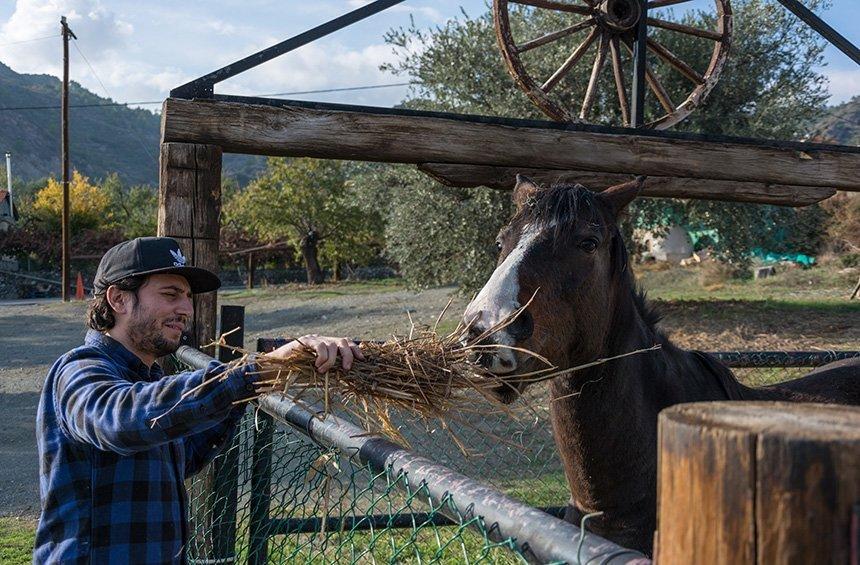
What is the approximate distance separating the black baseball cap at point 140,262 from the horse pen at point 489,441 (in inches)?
20.2

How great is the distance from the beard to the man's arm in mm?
324

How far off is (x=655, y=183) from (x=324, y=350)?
3724 mm

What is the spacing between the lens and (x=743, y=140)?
17.0ft

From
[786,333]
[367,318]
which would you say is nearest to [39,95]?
[367,318]

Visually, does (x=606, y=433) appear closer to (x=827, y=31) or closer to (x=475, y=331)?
(x=475, y=331)

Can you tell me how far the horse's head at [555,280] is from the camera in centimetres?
255

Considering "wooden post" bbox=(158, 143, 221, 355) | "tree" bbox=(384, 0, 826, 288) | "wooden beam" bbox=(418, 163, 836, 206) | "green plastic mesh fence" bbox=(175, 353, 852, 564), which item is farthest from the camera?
"tree" bbox=(384, 0, 826, 288)

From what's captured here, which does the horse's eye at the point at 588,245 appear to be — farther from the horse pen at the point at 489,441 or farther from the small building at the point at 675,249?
the small building at the point at 675,249

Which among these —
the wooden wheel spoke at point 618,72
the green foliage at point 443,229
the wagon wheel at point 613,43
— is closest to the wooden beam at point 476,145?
the wagon wheel at point 613,43

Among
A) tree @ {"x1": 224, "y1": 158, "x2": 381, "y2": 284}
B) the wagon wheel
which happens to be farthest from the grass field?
tree @ {"x1": 224, "y1": 158, "x2": 381, "y2": 284}

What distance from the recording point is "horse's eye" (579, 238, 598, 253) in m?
2.94

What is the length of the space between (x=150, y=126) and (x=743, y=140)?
16673cm

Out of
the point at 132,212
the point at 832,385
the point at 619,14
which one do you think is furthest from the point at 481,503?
the point at 132,212

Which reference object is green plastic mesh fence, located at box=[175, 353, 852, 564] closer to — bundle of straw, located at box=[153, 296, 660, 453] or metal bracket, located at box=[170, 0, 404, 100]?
bundle of straw, located at box=[153, 296, 660, 453]
